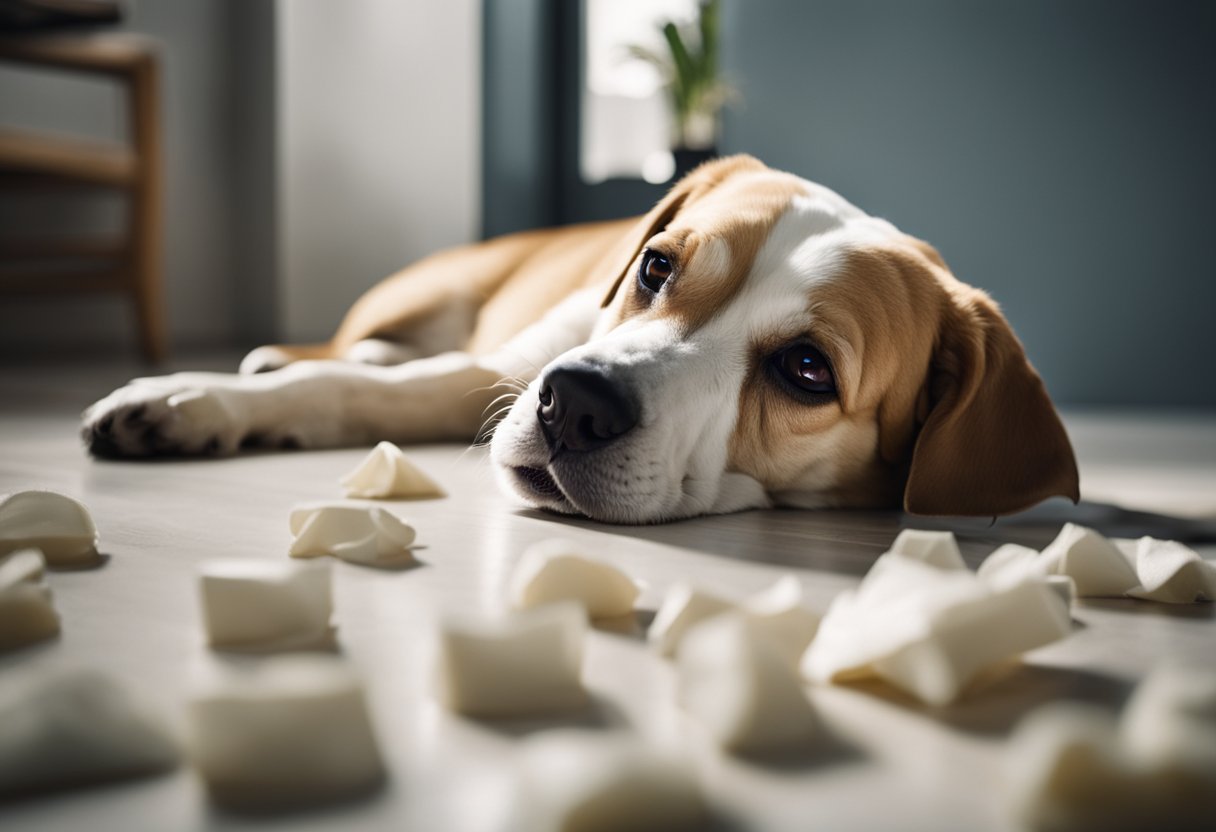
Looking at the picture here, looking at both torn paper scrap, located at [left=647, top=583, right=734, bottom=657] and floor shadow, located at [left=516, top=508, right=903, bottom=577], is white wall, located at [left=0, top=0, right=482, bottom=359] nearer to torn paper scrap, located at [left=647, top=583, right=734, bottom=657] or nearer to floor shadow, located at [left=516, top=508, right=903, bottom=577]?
floor shadow, located at [left=516, top=508, right=903, bottom=577]

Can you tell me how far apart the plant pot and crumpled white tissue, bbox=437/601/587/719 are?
19.8 feet

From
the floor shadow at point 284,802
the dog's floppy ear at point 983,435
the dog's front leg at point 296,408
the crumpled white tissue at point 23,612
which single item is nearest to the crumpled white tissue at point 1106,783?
the floor shadow at point 284,802

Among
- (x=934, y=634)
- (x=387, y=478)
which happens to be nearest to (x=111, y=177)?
(x=387, y=478)

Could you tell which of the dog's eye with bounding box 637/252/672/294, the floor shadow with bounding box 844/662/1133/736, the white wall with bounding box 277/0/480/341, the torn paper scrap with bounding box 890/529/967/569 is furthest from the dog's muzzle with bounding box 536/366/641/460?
the white wall with bounding box 277/0/480/341

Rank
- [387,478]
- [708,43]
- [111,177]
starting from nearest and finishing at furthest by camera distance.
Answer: [387,478] < [111,177] < [708,43]

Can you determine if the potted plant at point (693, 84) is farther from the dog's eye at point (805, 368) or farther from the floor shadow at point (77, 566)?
the floor shadow at point (77, 566)

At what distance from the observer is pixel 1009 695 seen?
896mm

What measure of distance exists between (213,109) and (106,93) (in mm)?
629

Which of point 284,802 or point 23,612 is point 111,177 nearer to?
point 23,612

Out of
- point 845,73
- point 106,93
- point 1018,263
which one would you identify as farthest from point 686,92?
point 106,93

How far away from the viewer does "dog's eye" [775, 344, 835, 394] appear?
168cm

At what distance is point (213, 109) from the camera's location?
698cm

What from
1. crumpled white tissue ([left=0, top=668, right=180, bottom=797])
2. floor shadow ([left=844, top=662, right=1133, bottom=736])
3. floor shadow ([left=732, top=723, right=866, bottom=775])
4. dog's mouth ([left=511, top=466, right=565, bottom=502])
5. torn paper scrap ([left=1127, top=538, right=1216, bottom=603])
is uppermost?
crumpled white tissue ([left=0, top=668, right=180, bottom=797])

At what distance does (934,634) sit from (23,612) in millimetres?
736
